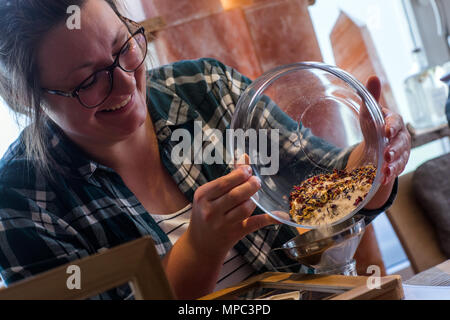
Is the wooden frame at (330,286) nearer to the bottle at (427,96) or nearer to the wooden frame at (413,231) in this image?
the wooden frame at (413,231)

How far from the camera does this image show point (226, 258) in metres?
1.03

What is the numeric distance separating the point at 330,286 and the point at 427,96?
7.07 feet

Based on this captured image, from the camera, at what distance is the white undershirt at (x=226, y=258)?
3.31 feet

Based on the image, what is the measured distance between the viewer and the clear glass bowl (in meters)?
0.80

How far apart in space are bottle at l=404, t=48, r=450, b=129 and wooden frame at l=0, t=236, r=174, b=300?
2.23 m

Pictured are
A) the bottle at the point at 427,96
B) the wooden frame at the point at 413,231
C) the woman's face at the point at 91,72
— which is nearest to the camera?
the woman's face at the point at 91,72

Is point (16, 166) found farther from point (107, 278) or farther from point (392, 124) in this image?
point (392, 124)

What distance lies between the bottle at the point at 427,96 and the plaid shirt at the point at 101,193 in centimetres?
157

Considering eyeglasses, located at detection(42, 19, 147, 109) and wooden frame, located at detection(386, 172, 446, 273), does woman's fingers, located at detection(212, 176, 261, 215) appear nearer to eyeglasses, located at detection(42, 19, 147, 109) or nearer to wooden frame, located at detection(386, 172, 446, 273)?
eyeglasses, located at detection(42, 19, 147, 109)

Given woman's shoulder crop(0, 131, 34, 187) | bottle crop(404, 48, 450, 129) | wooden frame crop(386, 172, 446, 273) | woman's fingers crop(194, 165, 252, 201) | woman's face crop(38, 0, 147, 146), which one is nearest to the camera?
woman's fingers crop(194, 165, 252, 201)

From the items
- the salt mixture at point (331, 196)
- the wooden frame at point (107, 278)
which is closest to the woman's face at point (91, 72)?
the salt mixture at point (331, 196)

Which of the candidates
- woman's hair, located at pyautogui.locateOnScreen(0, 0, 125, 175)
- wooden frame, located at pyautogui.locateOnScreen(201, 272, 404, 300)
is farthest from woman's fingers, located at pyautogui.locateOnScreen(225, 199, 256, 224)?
woman's hair, located at pyautogui.locateOnScreen(0, 0, 125, 175)

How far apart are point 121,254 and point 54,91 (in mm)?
522

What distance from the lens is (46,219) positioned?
89 cm
